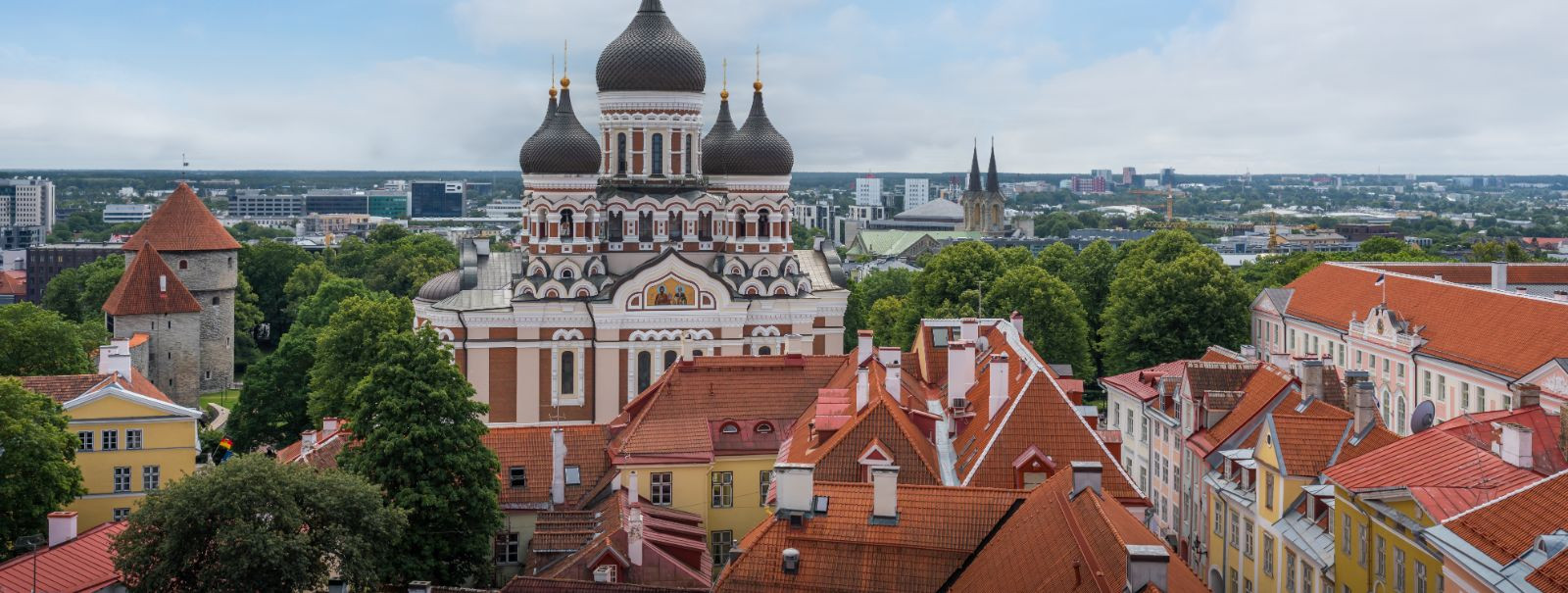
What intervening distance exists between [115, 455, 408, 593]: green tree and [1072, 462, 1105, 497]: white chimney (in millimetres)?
13996

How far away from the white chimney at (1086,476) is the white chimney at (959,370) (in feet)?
46.1

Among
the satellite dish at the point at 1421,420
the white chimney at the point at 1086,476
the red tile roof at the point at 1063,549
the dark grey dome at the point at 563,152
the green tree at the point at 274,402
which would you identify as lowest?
the green tree at the point at 274,402

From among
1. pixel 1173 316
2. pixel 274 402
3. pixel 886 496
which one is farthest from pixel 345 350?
pixel 886 496

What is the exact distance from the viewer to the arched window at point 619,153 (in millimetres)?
67938

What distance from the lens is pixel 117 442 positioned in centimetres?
4588

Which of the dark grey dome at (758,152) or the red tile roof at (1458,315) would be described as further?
the dark grey dome at (758,152)

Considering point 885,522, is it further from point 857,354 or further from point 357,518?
point 857,354

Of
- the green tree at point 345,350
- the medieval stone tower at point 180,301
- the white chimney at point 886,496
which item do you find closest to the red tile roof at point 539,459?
the white chimney at point 886,496

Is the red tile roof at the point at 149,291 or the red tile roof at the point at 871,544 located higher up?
the red tile roof at the point at 149,291

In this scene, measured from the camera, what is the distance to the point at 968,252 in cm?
8550

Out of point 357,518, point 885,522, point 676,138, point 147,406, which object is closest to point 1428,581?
point 885,522

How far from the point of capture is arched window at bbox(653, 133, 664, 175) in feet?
223

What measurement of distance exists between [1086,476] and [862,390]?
12.4 meters

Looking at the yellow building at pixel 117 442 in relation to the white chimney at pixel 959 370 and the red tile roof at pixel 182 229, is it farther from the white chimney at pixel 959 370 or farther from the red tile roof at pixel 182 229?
the red tile roof at pixel 182 229
